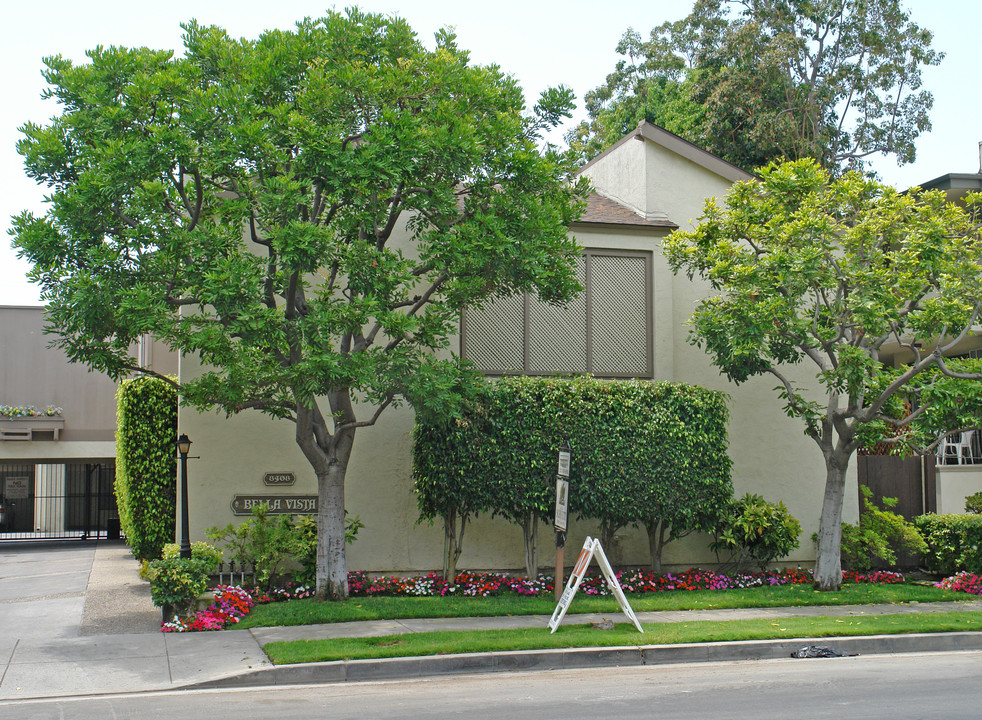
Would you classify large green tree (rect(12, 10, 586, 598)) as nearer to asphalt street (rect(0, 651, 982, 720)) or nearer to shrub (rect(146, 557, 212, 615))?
shrub (rect(146, 557, 212, 615))

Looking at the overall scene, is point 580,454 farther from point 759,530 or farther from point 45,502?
point 45,502

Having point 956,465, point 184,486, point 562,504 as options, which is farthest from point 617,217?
point 956,465

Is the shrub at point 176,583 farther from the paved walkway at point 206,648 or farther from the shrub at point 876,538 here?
the shrub at point 876,538

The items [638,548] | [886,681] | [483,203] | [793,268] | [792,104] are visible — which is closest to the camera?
[886,681]

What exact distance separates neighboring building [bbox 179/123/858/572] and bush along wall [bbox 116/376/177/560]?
1.76 meters

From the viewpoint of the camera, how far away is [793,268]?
13.4 m

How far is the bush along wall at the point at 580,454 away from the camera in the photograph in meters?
13.5

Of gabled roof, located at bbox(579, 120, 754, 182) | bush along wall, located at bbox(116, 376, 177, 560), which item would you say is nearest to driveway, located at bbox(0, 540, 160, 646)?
bush along wall, located at bbox(116, 376, 177, 560)

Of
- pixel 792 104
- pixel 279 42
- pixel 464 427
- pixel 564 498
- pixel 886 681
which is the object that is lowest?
pixel 886 681

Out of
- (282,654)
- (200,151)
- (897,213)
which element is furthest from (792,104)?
(282,654)

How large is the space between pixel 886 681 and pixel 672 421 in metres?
5.70

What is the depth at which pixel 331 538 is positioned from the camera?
41.9 ft

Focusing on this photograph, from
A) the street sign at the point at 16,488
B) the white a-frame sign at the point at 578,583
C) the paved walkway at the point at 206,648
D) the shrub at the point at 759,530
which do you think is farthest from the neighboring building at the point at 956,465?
the street sign at the point at 16,488

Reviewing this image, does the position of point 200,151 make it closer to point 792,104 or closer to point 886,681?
point 886,681
